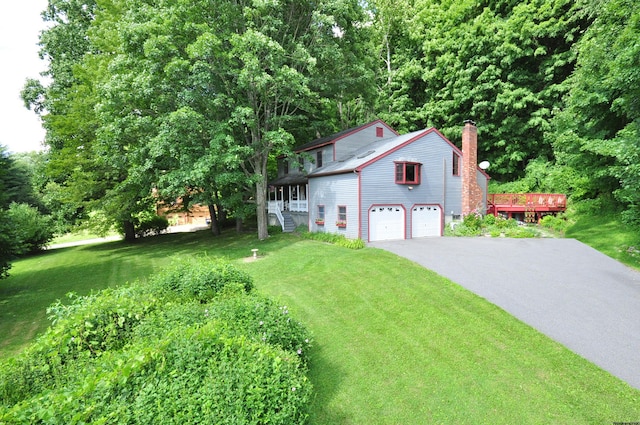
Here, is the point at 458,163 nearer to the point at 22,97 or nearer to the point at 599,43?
the point at 599,43

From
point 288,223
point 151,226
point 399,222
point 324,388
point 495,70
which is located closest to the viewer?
point 324,388

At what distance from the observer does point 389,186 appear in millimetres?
17891

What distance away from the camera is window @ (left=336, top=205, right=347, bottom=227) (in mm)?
17852

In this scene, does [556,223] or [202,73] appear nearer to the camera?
[202,73]

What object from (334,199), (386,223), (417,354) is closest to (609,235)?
(386,223)

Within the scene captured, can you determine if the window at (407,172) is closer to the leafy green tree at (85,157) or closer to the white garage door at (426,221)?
the white garage door at (426,221)

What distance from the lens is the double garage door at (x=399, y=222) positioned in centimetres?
1759

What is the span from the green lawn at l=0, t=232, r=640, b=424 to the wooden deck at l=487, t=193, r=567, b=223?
15466 millimetres

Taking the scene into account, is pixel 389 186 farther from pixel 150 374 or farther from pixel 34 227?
pixel 34 227

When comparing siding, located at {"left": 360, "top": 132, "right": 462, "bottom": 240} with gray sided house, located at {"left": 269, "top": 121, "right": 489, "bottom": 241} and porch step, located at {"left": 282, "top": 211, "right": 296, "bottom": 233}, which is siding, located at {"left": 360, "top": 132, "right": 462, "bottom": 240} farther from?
porch step, located at {"left": 282, "top": 211, "right": 296, "bottom": 233}

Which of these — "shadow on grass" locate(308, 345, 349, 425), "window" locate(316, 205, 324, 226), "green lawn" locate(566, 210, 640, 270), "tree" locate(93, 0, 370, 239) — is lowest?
"shadow on grass" locate(308, 345, 349, 425)

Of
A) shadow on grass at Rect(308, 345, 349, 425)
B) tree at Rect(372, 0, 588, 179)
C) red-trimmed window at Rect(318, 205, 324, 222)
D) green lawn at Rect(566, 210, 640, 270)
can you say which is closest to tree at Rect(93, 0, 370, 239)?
red-trimmed window at Rect(318, 205, 324, 222)

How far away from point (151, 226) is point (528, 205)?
105 ft

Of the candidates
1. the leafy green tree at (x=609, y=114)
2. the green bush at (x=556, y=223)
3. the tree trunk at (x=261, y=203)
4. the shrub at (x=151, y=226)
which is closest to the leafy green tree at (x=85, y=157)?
the shrub at (x=151, y=226)
